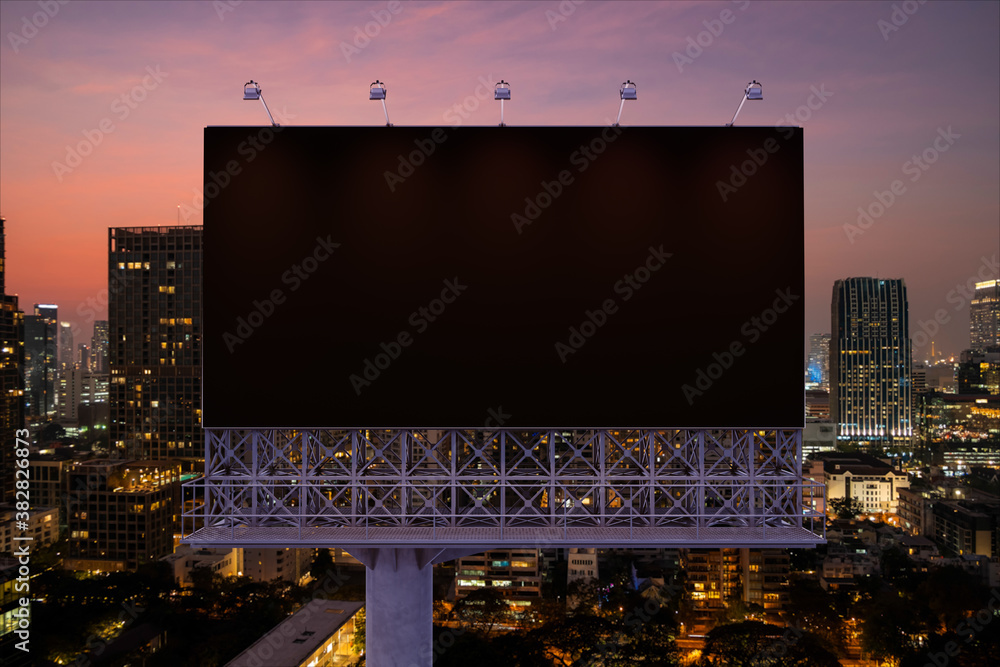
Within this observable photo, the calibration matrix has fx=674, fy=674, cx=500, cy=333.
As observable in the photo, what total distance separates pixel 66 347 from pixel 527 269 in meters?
174

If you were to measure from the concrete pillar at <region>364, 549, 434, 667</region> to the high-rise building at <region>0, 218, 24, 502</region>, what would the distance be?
76022mm

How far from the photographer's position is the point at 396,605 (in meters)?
13.8

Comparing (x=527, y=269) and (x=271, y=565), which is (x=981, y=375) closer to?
(x=271, y=565)

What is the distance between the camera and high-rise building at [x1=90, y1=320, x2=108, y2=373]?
160000mm

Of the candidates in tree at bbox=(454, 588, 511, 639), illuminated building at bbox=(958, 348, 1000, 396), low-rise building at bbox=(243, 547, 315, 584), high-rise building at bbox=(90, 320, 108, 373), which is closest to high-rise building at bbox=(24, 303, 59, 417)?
high-rise building at bbox=(90, 320, 108, 373)

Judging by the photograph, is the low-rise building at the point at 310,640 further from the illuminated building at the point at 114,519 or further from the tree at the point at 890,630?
the tree at the point at 890,630

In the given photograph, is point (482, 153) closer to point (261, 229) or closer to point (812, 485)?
point (261, 229)

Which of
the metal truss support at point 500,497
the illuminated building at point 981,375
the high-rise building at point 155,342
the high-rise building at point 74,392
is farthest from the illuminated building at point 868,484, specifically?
the high-rise building at point 74,392

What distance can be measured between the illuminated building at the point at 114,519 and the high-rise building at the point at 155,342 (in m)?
17.5

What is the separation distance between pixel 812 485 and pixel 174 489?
67475 millimetres

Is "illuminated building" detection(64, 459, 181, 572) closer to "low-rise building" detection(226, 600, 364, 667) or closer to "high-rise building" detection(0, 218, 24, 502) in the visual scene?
"high-rise building" detection(0, 218, 24, 502)

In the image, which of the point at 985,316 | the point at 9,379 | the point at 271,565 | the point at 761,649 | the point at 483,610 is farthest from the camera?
the point at 985,316

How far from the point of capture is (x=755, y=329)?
43.5ft

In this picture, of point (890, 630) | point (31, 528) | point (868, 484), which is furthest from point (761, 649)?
point (868, 484)
